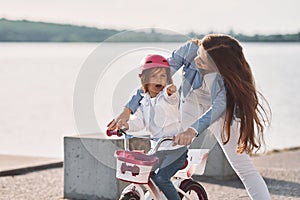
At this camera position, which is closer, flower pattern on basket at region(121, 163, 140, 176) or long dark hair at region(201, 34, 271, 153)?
flower pattern on basket at region(121, 163, 140, 176)

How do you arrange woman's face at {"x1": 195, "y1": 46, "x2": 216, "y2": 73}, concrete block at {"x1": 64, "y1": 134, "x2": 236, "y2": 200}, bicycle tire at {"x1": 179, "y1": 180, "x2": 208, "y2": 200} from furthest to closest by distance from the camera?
concrete block at {"x1": 64, "y1": 134, "x2": 236, "y2": 200} < bicycle tire at {"x1": 179, "y1": 180, "x2": 208, "y2": 200} < woman's face at {"x1": 195, "y1": 46, "x2": 216, "y2": 73}

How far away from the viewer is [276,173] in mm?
9641

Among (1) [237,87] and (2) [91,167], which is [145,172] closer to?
(1) [237,87]

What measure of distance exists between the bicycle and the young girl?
77 mm

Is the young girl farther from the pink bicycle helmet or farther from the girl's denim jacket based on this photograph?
the girl's denim jacket

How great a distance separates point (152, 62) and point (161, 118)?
1.24ft

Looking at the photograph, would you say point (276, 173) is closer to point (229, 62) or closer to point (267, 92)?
point (229, 62)

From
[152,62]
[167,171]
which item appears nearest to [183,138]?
[167,171]

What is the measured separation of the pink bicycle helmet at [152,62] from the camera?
5.66 meters

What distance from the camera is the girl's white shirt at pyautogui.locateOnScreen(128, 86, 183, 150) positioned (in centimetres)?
564

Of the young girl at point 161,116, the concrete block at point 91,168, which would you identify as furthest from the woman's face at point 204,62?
the concrete block at point 91,168

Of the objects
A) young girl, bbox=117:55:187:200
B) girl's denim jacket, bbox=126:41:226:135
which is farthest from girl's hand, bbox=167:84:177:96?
girl's denim jacket, bbox=126:41:226:135

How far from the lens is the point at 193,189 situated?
637 centimetres

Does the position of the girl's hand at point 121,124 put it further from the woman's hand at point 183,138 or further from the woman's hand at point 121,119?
the woman's hand at point 183,138
